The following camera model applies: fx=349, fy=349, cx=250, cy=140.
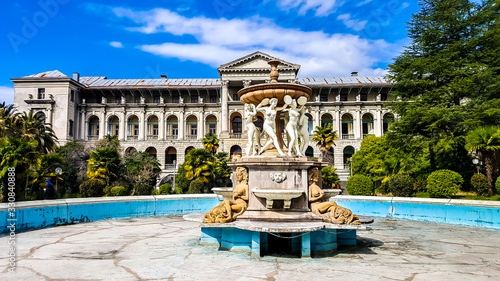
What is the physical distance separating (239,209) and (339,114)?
151 ft

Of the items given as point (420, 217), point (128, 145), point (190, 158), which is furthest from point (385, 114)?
point (420, 217)

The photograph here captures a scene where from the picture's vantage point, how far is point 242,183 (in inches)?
316

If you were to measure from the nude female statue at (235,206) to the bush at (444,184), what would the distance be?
1311 centimetres

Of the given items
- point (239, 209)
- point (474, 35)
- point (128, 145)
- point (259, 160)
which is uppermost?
point (474, 35)

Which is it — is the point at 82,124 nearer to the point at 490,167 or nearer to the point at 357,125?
the point at 357,125

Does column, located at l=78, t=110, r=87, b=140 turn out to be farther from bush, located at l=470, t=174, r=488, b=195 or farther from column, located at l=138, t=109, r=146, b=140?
bush, located at l=470, t=174, r=488, b=195

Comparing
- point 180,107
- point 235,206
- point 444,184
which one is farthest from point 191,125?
point 235,206

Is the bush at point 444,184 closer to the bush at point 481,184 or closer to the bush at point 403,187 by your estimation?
the bush at point 481,184

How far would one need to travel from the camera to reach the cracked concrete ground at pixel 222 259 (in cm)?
537

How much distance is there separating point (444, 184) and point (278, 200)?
42.4 feet

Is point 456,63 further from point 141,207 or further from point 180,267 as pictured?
point 180,267

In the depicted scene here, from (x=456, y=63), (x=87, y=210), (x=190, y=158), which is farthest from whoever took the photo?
(x=190, y=158)

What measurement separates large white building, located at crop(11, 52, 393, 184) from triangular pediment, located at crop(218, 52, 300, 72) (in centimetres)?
14

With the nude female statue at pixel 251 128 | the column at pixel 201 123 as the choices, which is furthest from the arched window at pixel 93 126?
the nude female statue at pixel 251 128
